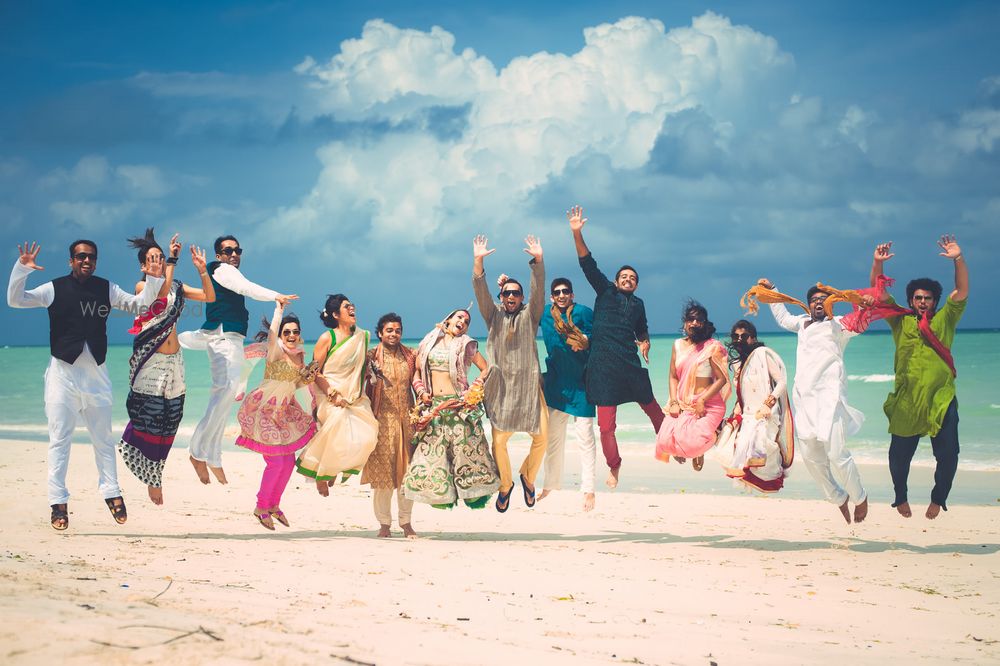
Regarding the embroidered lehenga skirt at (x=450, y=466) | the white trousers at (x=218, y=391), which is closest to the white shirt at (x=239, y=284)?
the white trousers at (x=218, y=391)

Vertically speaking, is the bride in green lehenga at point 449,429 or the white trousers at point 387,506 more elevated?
the bride in green lehenga at point 449,429

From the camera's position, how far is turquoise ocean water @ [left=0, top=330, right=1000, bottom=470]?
62.9 feet

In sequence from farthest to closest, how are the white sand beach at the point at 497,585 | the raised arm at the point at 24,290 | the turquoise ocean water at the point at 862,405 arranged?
the turquoise ocean water at the point at 862,405 → the raised arm at the point at 24,290 → the white sand beach at the point at 497,585

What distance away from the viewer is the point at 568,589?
7.21 meters

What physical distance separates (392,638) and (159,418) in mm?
5003

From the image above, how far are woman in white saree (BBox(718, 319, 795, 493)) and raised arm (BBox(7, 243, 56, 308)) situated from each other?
241 inches

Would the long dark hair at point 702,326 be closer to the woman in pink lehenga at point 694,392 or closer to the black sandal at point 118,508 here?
the woman in pink lehenga at point 694,392

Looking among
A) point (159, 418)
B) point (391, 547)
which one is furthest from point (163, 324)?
point (391, 547)

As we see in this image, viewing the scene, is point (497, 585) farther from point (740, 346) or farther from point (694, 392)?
point (740, 346)

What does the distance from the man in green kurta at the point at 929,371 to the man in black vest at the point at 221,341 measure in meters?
6.11

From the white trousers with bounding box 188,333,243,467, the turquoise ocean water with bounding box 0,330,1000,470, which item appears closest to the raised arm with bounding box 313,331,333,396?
the white trousers with bounding box 188,333,243,467

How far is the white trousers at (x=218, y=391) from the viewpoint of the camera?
10.1 meters

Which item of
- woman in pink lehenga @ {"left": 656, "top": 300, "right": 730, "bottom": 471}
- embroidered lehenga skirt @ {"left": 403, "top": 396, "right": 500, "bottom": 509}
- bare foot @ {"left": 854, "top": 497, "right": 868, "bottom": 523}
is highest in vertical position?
woman in pink lehenga @ {"left": 656, "top": 300, "right": 730, "bottom": 471}

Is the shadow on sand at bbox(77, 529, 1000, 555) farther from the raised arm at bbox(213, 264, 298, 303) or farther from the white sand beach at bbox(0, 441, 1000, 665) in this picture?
the raised arm at bbox(213, 264, 298, 303)
